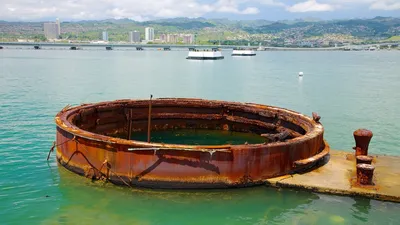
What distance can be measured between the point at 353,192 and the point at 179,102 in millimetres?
11624

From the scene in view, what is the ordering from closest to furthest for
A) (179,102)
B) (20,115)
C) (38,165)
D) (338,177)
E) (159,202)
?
(159,202), (338,177), (38,165), (179,102), (20,115)

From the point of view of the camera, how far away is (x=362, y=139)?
1452cm

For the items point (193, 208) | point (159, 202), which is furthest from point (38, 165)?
point (193, 208)

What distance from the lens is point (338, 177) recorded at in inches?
515

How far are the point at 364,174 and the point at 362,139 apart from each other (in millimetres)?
2600

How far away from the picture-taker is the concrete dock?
473 inches

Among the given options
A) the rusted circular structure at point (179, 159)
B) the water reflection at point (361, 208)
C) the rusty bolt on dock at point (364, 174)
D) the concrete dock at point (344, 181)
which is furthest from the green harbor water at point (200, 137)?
the water reflection at point (361, 208)

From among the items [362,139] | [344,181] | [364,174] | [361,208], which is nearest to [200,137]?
[362,139]

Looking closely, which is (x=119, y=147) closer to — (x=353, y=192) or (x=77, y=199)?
(x=77, y=199)

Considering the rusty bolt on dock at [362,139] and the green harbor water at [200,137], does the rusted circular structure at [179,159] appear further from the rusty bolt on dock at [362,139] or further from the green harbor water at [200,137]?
the green harbor water at [200,137]

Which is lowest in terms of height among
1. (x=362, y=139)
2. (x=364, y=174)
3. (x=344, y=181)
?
(x=344, y=181)

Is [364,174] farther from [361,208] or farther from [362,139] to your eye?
[362,139]

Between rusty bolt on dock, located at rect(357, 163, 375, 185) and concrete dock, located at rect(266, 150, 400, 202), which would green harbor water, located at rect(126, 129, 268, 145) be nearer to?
concrete dock, located at rect(266, 150, 400, 202)

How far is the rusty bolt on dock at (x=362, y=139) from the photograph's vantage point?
47.3 ft
